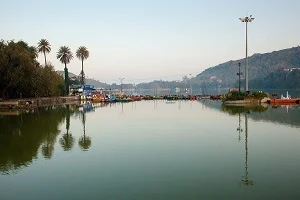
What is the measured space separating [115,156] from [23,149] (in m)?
8.61

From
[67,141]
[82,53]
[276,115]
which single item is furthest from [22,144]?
[82,53]

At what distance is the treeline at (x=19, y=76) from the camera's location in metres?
78.6

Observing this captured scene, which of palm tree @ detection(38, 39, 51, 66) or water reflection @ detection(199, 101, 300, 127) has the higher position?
palm tree @ detection(38, 39, 51, 66)

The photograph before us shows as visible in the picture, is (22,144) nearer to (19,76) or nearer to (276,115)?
(276,115)

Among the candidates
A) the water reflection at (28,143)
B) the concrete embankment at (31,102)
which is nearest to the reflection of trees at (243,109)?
the water reflection at (28,143)

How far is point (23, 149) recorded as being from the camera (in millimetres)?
28188

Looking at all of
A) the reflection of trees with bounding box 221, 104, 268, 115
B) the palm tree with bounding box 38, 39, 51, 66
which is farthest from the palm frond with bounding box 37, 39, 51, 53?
the reflection of trees with bounding box 221, 104, 268, 115

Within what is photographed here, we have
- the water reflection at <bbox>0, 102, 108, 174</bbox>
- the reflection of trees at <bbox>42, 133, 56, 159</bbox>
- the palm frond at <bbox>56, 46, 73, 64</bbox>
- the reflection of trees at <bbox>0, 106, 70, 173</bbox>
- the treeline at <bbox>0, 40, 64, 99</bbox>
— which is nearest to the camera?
the reflection of trees at <bbox>0, 106, 70, 173</bbox>

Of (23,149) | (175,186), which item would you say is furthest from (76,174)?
(23,149)

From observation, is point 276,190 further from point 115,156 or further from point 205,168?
point 115,156

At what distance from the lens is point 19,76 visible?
80.0 m

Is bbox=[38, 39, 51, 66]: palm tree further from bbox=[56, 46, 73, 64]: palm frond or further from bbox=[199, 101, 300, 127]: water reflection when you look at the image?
bbox=[199, 101, 300, 127]: water reflection

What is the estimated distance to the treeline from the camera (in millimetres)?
78625

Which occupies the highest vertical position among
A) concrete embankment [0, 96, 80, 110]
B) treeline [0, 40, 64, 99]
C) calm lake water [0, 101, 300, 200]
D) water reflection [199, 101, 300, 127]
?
treeline [0, 40, 64, 99]
